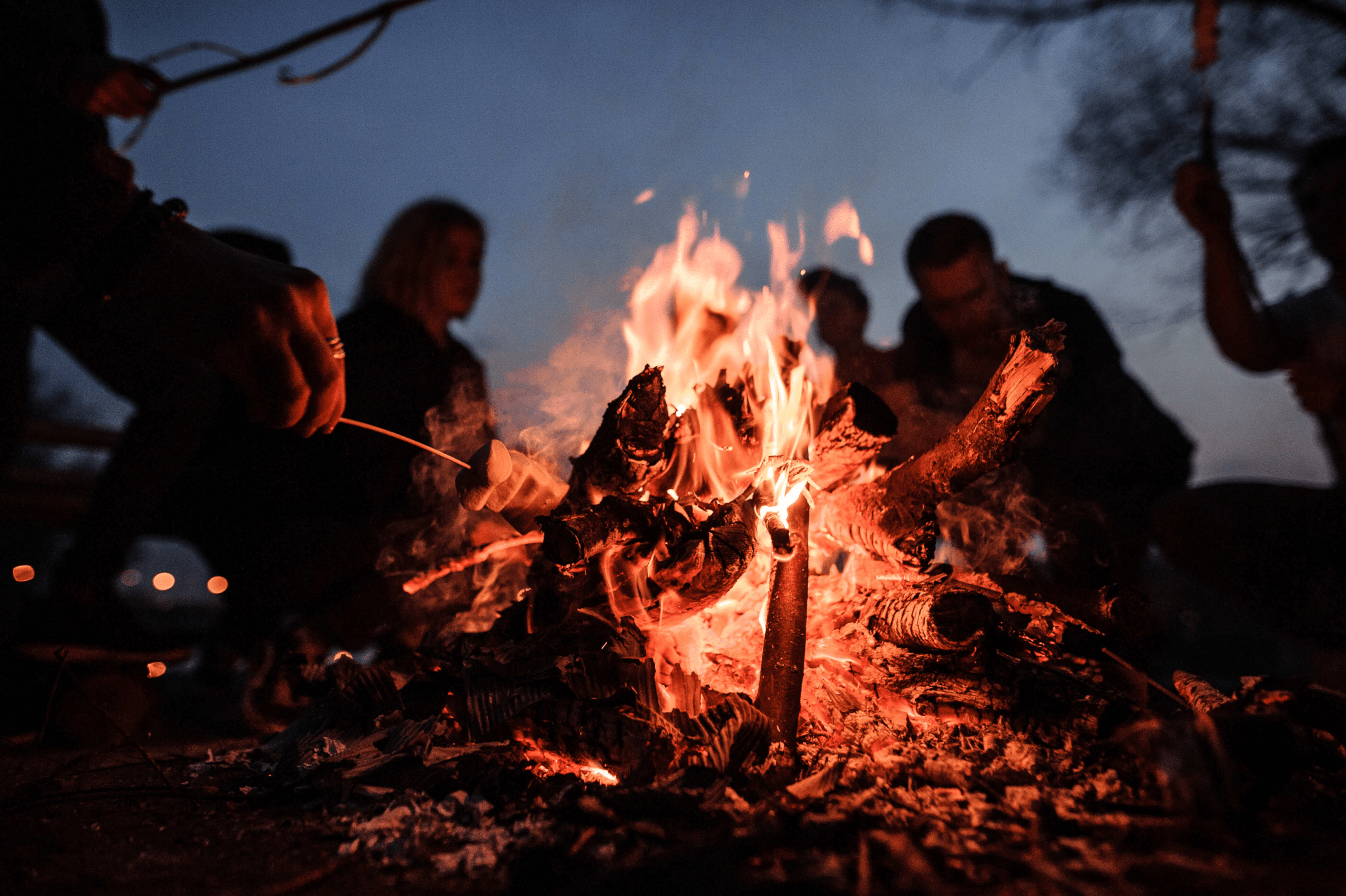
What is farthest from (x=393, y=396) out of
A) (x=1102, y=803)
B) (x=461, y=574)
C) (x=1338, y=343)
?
(x=1338, y=343)

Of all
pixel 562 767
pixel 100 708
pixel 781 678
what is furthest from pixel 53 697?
pixel 781 678

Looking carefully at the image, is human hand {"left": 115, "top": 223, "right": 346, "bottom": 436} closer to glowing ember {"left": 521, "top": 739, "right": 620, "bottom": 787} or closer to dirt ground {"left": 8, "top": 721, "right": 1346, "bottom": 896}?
dirt ground {"left": 8, "top": 721, "right": 1346, "bottom": 896}

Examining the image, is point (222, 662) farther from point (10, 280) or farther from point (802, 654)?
point (802, 654)

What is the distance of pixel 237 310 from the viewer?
1548 mm

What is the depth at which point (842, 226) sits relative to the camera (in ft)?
8.89

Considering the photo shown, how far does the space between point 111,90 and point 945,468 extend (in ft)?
10.6

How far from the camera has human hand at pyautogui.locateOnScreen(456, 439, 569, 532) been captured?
190cm

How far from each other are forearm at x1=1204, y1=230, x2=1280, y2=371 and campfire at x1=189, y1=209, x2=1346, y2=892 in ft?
8.22

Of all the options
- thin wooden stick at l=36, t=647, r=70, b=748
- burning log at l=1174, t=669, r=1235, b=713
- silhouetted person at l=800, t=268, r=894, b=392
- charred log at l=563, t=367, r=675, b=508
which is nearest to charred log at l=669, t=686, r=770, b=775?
charred log at l=563, t=367, r=675, b=508

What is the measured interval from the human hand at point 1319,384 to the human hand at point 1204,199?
40.8 inches

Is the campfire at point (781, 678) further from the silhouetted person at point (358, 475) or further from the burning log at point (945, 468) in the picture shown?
the silhouetted person at point (358, 475)

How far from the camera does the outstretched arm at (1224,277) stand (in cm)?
309

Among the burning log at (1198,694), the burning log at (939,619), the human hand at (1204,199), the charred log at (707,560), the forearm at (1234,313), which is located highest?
the human hand at (1204,199)

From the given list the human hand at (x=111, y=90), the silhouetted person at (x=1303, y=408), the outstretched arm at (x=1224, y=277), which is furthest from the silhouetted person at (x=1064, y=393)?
the human hand at (x=111, y=90)
